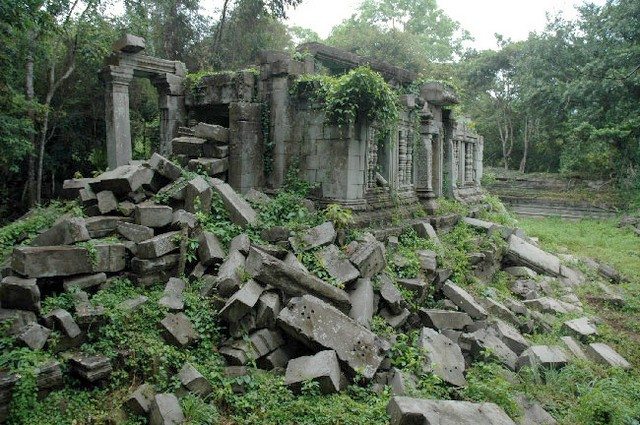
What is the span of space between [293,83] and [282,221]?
2952 mm

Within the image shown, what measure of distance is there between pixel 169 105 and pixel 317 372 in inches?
310

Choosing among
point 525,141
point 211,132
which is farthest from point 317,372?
point 525,141

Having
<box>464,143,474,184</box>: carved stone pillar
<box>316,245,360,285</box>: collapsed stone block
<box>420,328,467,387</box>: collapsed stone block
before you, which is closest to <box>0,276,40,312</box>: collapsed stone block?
<box>316,245,360,285</box>: collapsed stone block

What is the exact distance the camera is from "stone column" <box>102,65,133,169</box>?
1008 cm

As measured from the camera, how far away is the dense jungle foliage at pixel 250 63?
12023 mm

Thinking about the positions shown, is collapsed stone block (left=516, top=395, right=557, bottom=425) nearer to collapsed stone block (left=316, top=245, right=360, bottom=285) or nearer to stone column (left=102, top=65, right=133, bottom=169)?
collapsed stone block (left=316, top=245, right=360, bottom=285)

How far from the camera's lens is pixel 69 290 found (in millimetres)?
5035

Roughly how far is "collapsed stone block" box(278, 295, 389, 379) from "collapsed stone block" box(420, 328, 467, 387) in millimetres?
563

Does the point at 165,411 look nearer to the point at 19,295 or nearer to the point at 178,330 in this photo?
the point at 178,330

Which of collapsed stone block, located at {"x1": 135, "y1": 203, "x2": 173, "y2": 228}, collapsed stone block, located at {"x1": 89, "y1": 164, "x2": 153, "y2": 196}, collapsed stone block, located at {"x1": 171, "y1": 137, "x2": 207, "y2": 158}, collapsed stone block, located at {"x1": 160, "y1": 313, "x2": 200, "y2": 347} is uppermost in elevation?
collapsed stone block, located at {"x1": 171, "y1": 137, "x2": 207, "y2": 158}

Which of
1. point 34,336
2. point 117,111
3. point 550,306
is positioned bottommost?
point 550,306

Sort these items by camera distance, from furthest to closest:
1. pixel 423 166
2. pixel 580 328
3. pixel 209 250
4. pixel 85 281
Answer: pixel 423 166, pixel 580 328, pixel 209 250, pixel 85 281

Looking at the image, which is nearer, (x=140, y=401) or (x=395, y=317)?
(x=140, y=401)

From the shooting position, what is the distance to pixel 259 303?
516 cm
